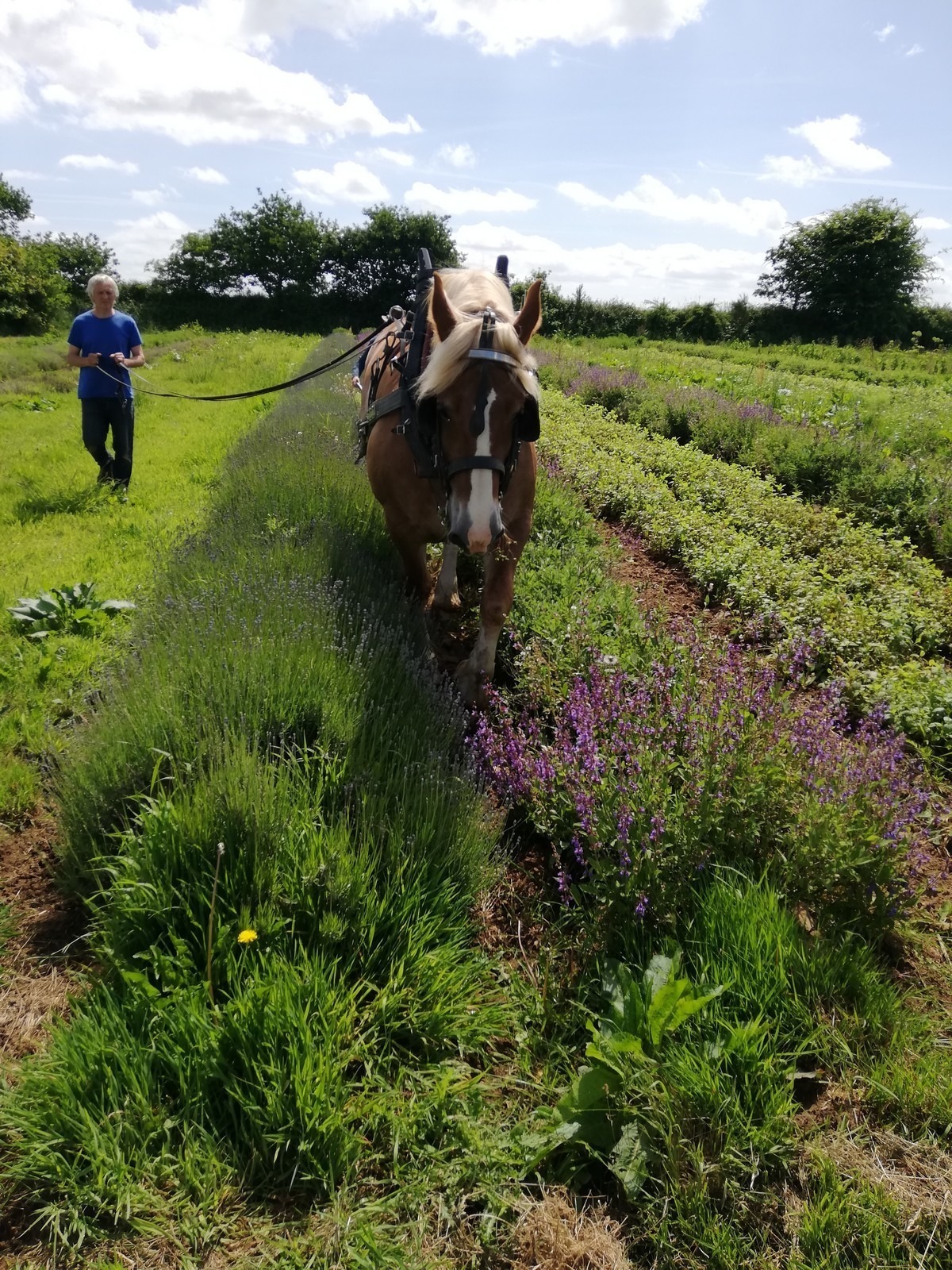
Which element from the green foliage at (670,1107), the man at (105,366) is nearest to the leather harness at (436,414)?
the green foliage at (670,1107)

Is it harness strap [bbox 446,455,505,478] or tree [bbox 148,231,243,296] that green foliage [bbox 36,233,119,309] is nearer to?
tree [bbox 148,231,243,296]

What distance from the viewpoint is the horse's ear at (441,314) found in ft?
9.59

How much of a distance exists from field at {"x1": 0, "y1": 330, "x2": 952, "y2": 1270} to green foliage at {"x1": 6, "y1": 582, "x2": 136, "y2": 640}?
0.23 m

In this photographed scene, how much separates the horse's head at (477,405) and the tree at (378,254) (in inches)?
2067

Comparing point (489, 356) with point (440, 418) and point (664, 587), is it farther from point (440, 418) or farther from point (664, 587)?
point (664, 587)

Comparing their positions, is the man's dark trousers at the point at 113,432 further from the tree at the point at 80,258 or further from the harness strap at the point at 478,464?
the tree at the point at 80,258

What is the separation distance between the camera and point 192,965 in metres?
1.78

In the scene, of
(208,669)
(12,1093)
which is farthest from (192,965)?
(208,669)

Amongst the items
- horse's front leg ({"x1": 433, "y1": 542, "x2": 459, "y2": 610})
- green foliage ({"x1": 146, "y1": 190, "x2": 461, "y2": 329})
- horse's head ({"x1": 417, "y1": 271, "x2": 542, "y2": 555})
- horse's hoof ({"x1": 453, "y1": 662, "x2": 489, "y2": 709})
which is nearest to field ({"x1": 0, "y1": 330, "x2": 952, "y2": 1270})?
horse's hoof ({"x1": 453, "y1": 662, "x2": 489, "y2": 709})

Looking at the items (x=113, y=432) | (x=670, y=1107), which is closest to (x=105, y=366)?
(x=113, y=432)

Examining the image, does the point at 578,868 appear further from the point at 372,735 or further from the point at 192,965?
the point at 192,965

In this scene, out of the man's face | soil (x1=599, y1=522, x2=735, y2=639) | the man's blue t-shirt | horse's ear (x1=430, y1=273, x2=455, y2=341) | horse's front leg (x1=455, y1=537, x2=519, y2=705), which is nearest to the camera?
horse's ear (x1=430, y1=273, x2=455, y2=341)

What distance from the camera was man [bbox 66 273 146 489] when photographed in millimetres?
6621

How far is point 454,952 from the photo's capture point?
1995 mm
